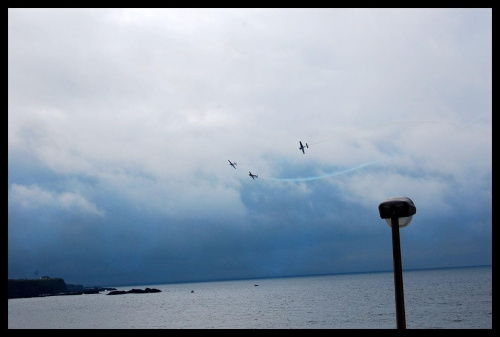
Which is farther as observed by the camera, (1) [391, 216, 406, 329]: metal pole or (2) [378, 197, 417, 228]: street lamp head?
(2) [378, 197, 417, 228]: street lamp head

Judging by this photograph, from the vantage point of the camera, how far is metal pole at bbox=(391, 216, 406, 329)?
6430 millimetres

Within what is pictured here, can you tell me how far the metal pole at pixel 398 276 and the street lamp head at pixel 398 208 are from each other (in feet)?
0.27

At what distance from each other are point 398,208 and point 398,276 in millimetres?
963

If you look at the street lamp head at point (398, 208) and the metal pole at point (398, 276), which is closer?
the metal pole at point (398, 276)

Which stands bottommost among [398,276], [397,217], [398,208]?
[398,276]

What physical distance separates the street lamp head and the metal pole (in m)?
0.08

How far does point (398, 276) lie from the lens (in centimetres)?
651

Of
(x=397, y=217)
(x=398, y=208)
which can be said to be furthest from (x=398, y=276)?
(x=398, y=208)

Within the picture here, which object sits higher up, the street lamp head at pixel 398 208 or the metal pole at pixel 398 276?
the street lamp head at pixel 398 208

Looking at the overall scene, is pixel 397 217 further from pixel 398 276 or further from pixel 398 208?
pixel 398 276

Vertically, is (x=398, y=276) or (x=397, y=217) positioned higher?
(x=397, y=217)

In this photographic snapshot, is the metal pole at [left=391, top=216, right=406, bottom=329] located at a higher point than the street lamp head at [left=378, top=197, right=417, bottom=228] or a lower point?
lower

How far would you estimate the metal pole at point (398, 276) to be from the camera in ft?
21.1
